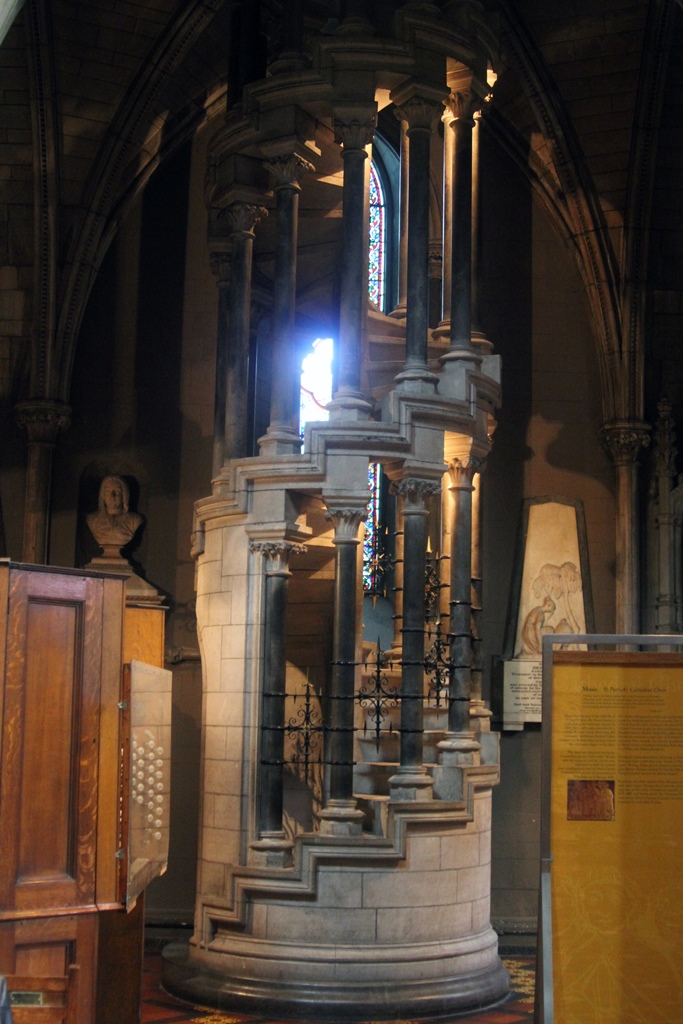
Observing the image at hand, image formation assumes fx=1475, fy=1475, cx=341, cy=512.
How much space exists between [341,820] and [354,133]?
489cm

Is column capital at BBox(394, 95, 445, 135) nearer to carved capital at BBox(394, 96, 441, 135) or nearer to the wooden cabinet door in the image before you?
carved capital at BBox(394, 96, 441, 135)

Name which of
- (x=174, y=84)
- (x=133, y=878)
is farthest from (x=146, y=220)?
(x=133, y=878)

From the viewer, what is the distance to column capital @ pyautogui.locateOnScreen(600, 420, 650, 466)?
1378 centimetres

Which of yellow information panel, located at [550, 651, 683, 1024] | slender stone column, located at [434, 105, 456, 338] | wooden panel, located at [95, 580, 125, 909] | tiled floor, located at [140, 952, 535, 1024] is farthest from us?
slender stone column, located at [434, 105, 456, 338]

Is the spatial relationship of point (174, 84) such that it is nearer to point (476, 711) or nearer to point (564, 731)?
point (476, 711)

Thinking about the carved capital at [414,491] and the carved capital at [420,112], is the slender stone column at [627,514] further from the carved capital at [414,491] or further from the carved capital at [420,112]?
the carved capital at [420,112]

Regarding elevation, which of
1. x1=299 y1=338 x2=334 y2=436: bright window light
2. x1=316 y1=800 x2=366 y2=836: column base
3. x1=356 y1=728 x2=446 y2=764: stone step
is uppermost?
x1=299 y1=338 x2=334 y2=436: bright window light

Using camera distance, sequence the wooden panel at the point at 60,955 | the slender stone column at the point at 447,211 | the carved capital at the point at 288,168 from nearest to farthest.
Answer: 1. the wooden panel at the point at 60,955
2. the carved capital at the point at 288,168
3. the slender stone column at the point at 447,211

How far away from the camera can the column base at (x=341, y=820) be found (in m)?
9.96

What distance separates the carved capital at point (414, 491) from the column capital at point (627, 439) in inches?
150

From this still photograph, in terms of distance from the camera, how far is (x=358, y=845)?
9.86 m

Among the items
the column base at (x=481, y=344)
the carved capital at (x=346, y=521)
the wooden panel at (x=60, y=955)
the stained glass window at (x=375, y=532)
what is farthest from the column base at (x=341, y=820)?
the stained glass window at (x=375, y=532)

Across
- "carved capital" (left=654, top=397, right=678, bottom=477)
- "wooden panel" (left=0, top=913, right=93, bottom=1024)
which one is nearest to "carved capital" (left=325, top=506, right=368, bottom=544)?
"wooden panel" (left=0, top=913, right=93, bottom=1024)

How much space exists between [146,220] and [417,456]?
17.5ft
